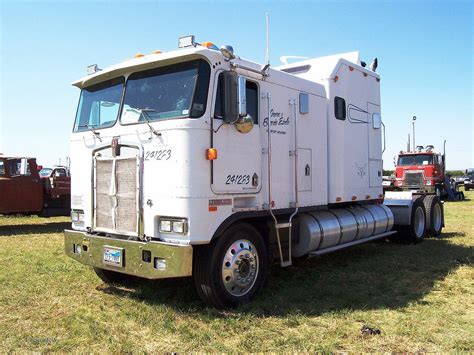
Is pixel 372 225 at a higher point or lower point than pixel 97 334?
higher

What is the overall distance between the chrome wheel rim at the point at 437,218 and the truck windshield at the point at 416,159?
12741mm

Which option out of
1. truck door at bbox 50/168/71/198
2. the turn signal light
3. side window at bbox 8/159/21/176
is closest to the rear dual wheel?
the turn signal light

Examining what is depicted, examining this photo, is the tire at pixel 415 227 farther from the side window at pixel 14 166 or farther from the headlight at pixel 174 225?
the side window at pixel 14 166

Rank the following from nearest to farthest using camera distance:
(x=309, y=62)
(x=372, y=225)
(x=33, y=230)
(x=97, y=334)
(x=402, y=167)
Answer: (x=97, y=334) → (x=309, y=62) → (x=372, y=225) → (x=33, y=230) → (x=402, y=167)

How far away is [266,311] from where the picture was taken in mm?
5273

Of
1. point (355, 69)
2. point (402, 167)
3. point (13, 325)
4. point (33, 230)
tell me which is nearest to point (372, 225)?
point (355, 69)

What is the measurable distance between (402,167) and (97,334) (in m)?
22.0

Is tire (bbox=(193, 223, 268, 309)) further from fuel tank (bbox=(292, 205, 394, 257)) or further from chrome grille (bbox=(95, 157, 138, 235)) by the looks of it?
fuel tank (bbox=(292, 205, 394, 257))

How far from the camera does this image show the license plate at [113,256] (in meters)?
5.39

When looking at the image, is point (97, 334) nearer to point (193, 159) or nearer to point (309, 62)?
point (193, 159)

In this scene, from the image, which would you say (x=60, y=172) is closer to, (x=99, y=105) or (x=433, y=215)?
(x=99, y=105)

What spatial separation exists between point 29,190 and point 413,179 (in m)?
18.4

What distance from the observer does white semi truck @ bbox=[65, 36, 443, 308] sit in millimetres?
5086

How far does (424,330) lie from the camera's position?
4.62m
